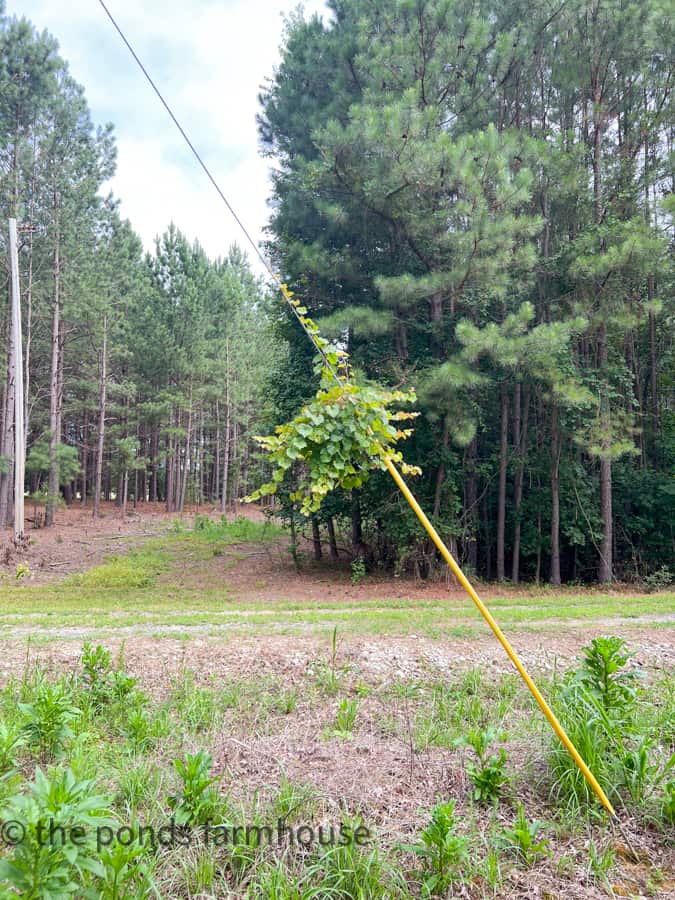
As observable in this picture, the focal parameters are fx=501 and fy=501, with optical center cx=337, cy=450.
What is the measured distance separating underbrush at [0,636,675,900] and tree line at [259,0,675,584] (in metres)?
6.39

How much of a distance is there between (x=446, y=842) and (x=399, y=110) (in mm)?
9435

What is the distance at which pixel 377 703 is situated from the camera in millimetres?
3453

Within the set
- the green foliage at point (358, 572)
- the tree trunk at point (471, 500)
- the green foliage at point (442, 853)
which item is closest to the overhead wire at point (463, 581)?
the green foliage at point (442, 853)

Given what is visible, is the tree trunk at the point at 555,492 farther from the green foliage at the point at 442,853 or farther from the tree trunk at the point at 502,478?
the green foliage at the point at 442,853

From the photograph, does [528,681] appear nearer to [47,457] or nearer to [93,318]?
[47,457]

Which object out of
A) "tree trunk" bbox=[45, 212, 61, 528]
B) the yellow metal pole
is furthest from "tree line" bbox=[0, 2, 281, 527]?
the yellow metal pole

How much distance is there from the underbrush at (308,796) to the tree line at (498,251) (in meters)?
6.39

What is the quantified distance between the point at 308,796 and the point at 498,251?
334 inches

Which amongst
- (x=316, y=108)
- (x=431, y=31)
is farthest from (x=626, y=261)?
(x=316, y=108)

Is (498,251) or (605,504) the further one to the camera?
(605,504)

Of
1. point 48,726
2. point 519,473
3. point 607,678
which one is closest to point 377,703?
point 607,678

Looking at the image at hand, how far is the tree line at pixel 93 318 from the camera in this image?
1489 centimetres

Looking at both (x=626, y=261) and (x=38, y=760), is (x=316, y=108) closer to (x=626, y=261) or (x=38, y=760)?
(x=626, y=261)

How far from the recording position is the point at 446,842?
1780 mm
